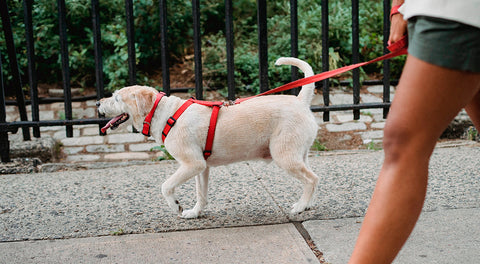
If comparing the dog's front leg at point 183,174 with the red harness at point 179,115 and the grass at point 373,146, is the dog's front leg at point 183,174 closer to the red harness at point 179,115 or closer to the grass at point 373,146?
the red harness at point 179,115

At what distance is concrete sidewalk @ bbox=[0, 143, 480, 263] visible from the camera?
2.67 metres

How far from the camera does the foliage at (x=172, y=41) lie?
21.5 ft

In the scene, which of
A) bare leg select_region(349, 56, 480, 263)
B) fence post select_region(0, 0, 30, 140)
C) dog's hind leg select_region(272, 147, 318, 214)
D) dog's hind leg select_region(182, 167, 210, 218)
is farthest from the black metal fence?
bare leg select_region(349, 56, 480, 263)

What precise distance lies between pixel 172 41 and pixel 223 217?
4.52 m

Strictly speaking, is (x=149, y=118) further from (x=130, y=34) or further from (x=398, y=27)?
(x=398, y=27)

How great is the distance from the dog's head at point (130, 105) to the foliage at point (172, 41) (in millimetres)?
3267

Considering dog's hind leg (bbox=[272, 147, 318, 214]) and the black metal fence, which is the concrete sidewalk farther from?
the black metal fence

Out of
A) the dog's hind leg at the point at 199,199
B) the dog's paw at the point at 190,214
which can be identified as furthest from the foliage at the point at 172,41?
the dog's paw at the point at 190,214

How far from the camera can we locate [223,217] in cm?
317

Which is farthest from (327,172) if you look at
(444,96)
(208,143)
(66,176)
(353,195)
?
(444,96)

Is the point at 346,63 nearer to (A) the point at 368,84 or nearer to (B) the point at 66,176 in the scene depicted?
(A) the point at 368,84

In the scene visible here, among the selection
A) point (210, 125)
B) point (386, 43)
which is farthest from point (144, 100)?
point (386, 43)

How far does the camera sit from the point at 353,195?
3.44 meters

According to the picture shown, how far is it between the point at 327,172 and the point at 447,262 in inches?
60.4
